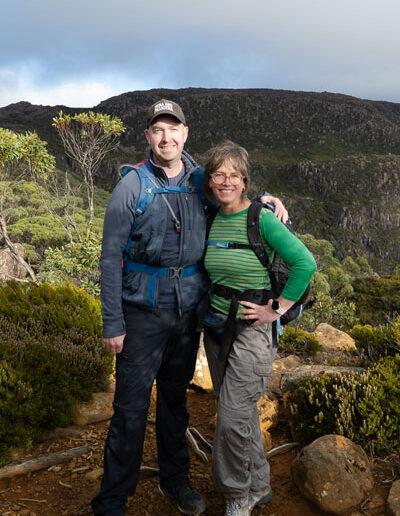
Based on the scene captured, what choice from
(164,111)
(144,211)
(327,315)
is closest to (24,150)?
(164,111)

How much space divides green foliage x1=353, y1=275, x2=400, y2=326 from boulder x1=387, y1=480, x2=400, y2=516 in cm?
2735

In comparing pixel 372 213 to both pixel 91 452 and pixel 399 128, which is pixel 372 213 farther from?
pixel 91 452

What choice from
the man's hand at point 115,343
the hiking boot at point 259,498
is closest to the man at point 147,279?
the man's hand at point 115,343

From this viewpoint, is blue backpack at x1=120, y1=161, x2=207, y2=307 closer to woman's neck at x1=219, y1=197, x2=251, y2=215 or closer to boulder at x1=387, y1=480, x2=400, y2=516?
woman's neck at x1=219, y1=197, x2=251, y2=215

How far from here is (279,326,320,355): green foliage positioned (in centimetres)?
598

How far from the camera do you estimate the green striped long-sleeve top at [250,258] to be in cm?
202

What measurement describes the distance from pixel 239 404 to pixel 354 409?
4.00ft

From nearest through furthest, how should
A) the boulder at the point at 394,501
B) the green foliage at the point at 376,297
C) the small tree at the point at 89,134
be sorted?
the boulder at the point at 394,501, the small tree at the point at 89,134, the green foliage at the point at 376,297

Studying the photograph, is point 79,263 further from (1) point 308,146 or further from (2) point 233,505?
(1) point 308,146

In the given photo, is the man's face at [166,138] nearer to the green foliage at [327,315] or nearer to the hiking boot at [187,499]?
the hiking boot at [187,499]

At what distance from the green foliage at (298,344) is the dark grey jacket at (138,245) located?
4.14m

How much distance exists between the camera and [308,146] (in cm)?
12962

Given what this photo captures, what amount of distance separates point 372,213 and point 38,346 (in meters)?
111

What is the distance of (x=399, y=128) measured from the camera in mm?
143750
